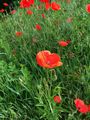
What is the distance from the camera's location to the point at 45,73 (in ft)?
8.95

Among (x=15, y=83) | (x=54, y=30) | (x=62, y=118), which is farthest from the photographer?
(x=54, y=30)

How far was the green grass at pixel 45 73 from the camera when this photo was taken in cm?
247

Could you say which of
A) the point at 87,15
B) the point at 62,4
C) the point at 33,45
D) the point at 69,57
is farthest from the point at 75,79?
the point at 62,4

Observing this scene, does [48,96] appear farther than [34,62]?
No

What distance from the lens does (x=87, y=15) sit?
3543 mm

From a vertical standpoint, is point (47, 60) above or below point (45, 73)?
above

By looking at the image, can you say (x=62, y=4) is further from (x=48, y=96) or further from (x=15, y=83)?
(x=48, y=96)

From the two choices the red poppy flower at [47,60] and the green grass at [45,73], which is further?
the green grass at [45,73]

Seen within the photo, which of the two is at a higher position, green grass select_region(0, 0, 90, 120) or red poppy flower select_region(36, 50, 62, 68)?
red poppy flower select_region(36, 50, 62, 68)

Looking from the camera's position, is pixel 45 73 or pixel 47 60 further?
pixel 45 73

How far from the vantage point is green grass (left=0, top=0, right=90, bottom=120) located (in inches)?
97.1

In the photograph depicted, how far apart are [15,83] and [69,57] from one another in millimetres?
492

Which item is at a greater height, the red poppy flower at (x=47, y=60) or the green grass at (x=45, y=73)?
the red poppy flower at (x=47, y=60)

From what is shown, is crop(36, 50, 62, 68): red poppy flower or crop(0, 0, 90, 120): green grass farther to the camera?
crop(0, 0, 90, 120): green grass
